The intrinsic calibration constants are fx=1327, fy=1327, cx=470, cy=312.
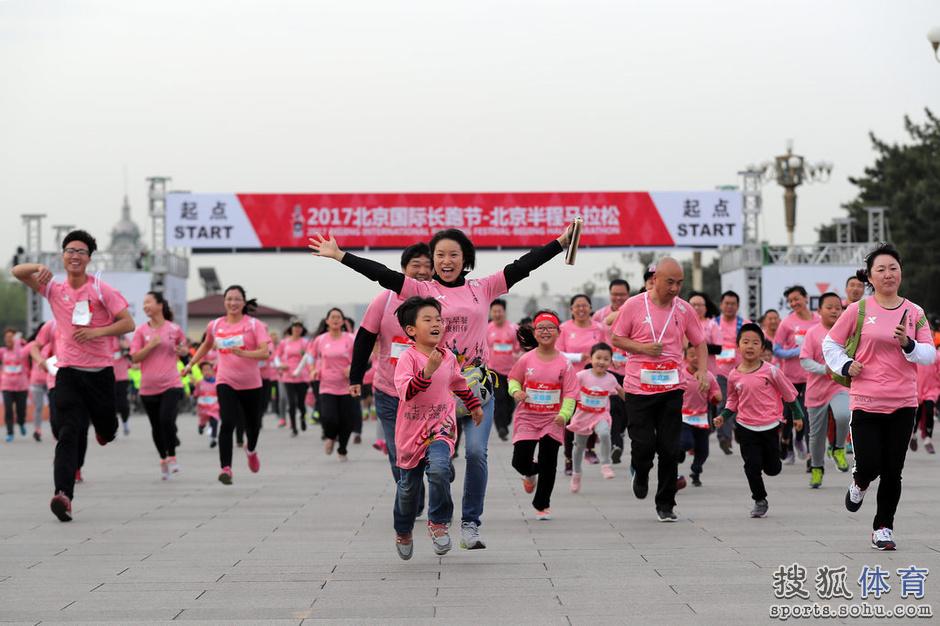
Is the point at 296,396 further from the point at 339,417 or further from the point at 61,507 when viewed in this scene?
the point at 61,507

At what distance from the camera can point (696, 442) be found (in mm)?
12078

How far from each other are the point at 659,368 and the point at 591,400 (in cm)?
366

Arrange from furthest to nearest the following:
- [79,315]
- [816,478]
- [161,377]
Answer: [161,377] < [816,478] < [79,315]

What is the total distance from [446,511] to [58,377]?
3.96 metres

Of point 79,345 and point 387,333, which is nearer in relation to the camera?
point 387,333

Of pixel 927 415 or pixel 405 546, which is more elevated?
pixel 405 546

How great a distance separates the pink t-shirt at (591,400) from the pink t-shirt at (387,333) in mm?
4200

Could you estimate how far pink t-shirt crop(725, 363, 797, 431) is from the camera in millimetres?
9844

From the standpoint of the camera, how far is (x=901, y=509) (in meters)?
9.62

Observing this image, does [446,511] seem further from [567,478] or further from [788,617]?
[567,478]

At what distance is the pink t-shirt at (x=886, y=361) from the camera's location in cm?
748

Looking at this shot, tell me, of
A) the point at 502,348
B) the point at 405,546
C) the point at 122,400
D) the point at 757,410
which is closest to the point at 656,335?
the point at 757,410

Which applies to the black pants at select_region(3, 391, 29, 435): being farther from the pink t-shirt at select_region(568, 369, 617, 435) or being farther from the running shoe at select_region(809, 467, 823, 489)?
the running shoe at select_region(809, 467, 823, 489)

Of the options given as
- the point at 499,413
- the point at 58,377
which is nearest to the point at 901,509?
the point at 58,377
